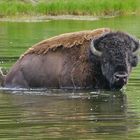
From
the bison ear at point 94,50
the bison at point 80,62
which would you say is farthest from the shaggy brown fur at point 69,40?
the bison ear at point 94,50

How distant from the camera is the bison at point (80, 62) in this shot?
15641 mm

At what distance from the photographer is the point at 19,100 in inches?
577

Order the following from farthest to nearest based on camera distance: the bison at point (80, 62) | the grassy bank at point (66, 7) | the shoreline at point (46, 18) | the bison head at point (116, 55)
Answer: the grassy bank at point (66, 7)
the shoreline at point (46, 18)
the bison at point (80, 62)
the bison head at point (116, 55)

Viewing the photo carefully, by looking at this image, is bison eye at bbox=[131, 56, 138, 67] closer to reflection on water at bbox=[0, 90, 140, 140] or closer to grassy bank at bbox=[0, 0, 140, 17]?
reflection on water at bbox=[0, 90, 140, 140]

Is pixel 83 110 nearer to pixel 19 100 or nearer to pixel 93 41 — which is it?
pixel 19 100

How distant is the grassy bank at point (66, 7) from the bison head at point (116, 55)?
37.5 meters

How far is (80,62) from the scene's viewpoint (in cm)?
1611

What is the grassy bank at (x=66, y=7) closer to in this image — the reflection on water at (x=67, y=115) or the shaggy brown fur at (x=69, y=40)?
the shaggy brown fur at (x=69, y=40)

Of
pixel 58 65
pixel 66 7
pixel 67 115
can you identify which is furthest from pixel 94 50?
pixel 66 7

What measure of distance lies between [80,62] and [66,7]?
41.0 meters

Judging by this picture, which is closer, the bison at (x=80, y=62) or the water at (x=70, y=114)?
the water at (x=70, y=114)

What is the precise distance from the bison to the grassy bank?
120ft

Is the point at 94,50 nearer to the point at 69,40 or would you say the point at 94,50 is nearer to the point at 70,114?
the point at 69,40

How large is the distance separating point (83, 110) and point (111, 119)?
1047 mm
